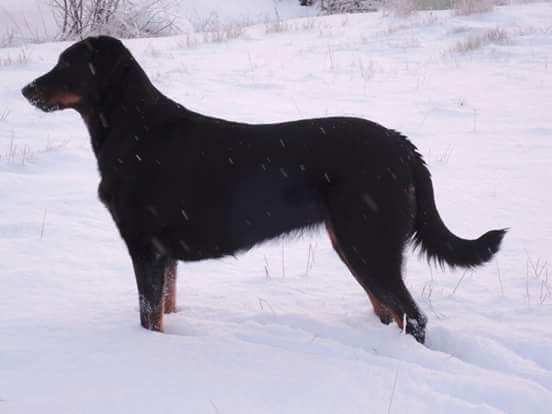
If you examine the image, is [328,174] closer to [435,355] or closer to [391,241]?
[391,241]

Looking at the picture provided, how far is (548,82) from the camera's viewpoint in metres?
8.62

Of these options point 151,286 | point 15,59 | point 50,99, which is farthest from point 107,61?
point 15,59

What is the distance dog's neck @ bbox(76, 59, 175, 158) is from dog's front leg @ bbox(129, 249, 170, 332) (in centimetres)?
62

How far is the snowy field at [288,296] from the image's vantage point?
2229mm

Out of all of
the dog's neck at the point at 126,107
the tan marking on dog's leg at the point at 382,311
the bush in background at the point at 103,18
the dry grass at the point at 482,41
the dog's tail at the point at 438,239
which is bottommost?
the tan marking on dog's leg at the point at 382,311

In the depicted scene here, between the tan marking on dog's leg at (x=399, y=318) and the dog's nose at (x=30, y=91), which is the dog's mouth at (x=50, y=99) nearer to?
the dog's nose at (x=30, y=91)

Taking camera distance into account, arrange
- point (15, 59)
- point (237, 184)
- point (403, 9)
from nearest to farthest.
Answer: point (237, 184)
point (15, 59)
point (403, 9)

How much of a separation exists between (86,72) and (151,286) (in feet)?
3.70

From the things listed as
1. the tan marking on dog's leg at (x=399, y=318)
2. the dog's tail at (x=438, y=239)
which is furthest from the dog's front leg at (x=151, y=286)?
the dog's tail at (x=438, y=239)

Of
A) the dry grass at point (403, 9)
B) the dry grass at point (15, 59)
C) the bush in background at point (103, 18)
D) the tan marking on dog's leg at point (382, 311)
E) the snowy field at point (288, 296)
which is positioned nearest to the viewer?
the snowy field at point (288, 296)

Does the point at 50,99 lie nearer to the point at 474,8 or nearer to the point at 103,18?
the point at 103,18

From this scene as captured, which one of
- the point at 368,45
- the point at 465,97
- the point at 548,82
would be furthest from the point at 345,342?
the point at 368,45

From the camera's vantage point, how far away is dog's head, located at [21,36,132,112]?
126 inches

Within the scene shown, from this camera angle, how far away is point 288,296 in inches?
141
